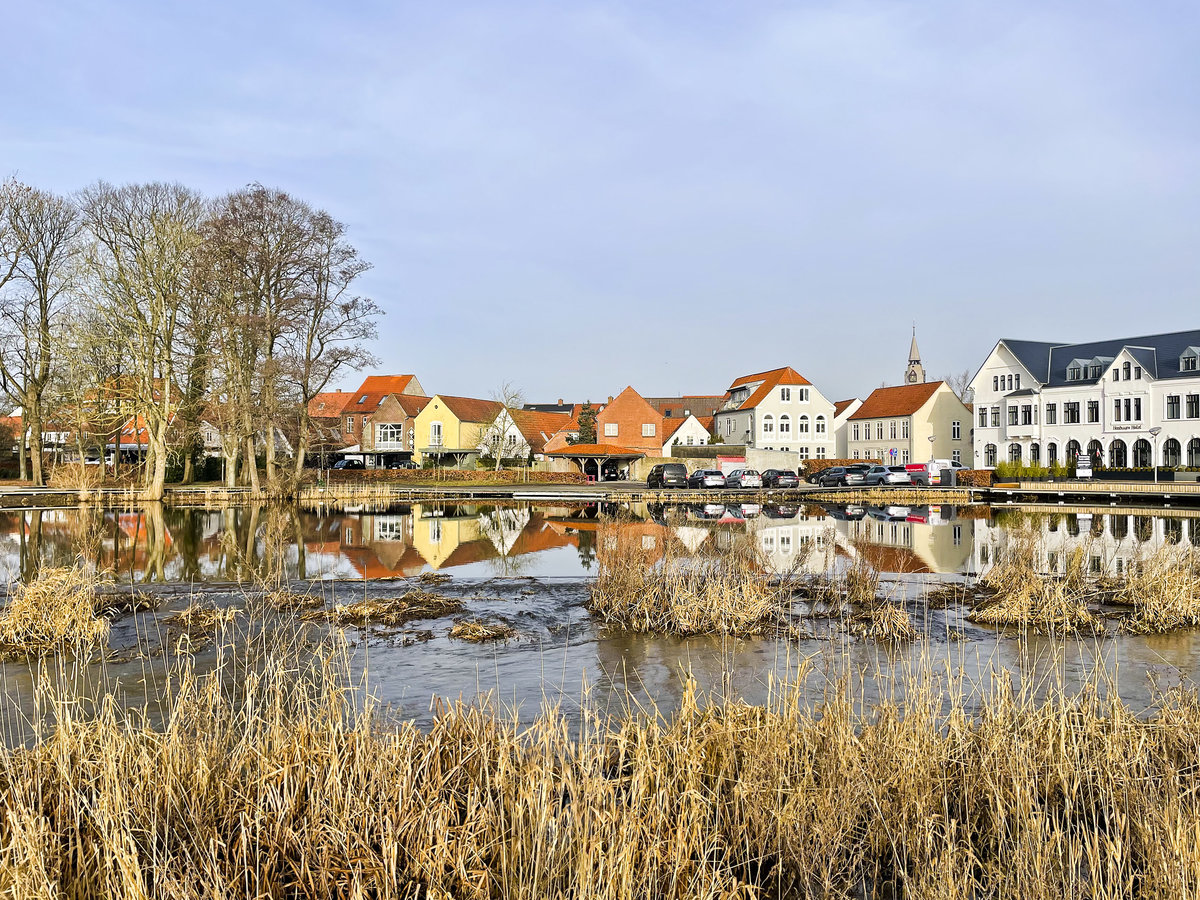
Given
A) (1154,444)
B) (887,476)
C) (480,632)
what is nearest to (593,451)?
(887,476)

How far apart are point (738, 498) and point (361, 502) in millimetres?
20369

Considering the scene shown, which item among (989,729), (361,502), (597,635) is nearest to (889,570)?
(597,635)

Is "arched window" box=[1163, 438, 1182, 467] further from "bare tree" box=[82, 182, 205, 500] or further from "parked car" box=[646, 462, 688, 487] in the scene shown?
"bare tree" box=[82, 182, 205, 500]

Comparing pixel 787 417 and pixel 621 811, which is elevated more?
pixel 787 417

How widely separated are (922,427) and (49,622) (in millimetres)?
74416

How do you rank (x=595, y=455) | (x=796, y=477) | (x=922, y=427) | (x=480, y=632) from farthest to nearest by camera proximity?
(x=922, y=427)
(x=595, y=455)
(x=796, y=477)
(x=480, y=632)

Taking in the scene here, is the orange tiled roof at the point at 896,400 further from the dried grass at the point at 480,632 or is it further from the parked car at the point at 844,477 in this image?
the dried grass at the point at 480,632

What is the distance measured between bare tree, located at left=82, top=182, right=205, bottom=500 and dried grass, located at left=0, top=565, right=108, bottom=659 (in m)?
29.8

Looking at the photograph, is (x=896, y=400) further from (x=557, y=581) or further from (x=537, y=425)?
(x=557, y=581)

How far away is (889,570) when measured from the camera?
1977 centimetres

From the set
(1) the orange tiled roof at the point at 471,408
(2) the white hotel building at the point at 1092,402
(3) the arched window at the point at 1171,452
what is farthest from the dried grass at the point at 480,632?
(1) the orange tiled roof at the point at 471,408

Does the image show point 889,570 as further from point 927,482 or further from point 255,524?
point 927,482

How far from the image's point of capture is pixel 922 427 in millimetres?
76750

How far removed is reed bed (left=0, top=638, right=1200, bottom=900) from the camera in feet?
13.9
